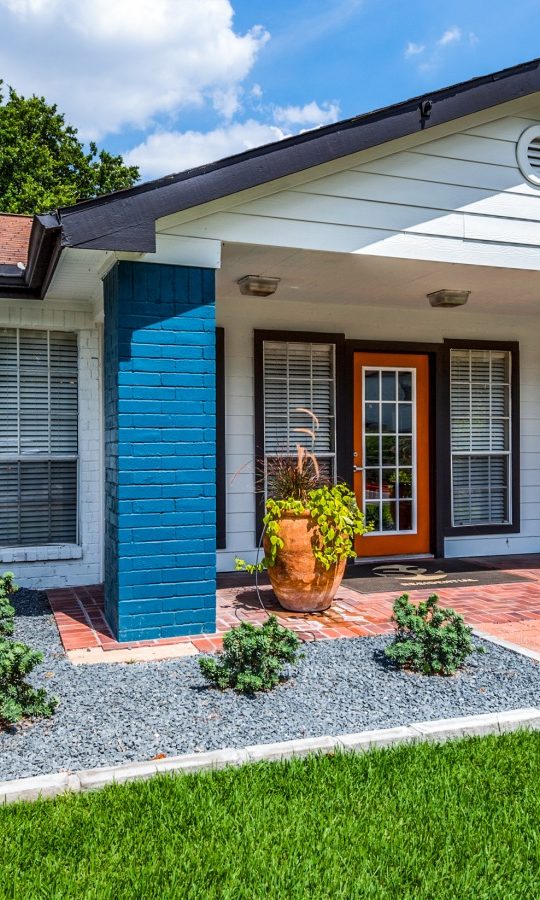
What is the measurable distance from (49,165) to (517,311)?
2062 centimetres

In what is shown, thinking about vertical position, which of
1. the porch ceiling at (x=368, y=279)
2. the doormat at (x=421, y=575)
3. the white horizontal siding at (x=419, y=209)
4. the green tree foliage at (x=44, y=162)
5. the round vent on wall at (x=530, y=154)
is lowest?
the doormat at (x=421, y=575)

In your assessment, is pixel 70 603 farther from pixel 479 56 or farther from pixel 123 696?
pixel 479 56

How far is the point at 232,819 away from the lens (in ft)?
8.07

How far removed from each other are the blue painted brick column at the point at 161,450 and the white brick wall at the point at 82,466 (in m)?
1.52

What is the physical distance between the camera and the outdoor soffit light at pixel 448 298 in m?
6.49

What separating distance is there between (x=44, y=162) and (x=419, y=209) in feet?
72.7

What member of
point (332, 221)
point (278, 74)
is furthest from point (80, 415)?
point (278, 74)

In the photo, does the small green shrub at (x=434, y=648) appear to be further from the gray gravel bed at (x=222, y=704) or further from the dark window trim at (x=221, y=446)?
the dark window trim at (x=221, y=446)

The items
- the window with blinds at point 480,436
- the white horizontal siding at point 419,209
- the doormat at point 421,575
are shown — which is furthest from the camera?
the window with blinds at point 480,436

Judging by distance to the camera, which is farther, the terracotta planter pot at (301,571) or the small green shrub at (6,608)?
the terracotta planter pot at (301,571)

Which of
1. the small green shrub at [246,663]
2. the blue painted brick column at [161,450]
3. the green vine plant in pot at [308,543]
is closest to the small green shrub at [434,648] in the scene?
the small green shrub at [246,663]

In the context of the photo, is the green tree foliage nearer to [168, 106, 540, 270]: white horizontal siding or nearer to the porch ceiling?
the porch ceiling

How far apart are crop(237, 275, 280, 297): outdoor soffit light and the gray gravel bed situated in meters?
2.94

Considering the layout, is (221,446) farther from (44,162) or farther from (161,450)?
(44,162)
